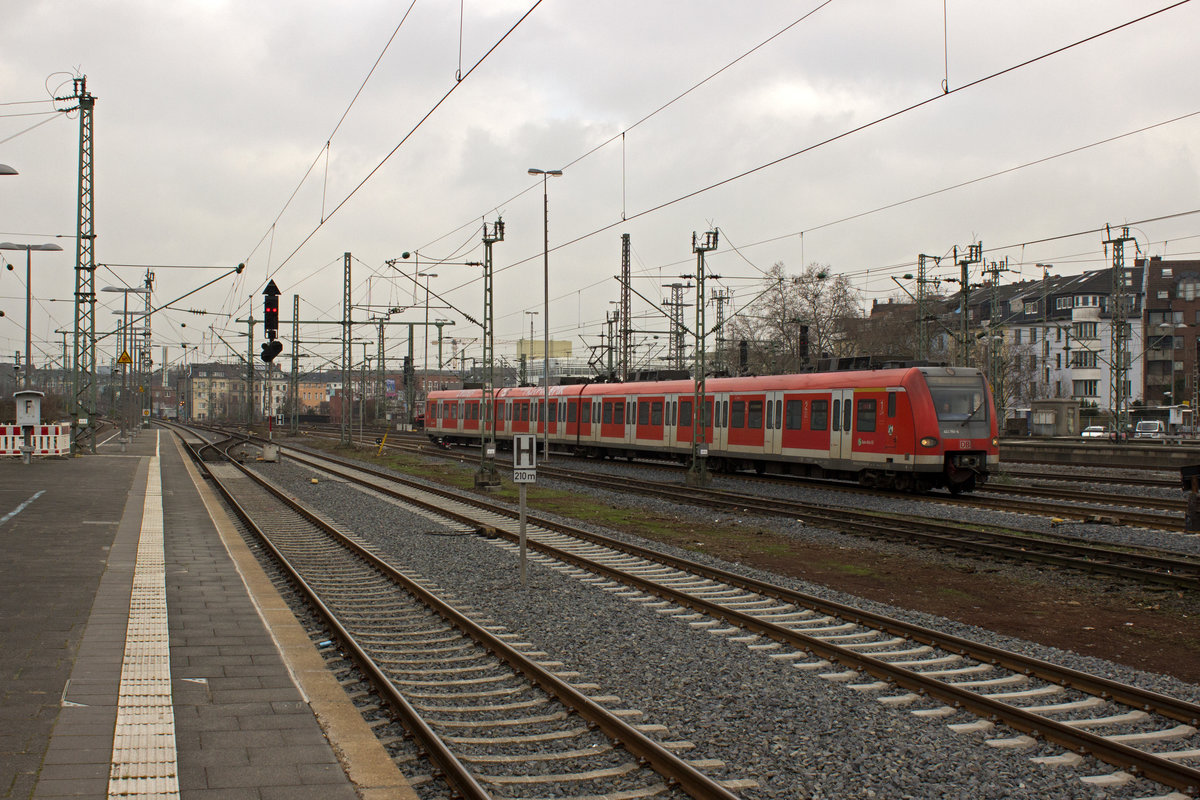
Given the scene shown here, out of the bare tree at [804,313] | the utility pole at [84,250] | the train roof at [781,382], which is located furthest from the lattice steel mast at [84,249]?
the bare tree at [804,313]

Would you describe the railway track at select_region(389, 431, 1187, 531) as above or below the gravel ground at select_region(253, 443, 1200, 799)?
above

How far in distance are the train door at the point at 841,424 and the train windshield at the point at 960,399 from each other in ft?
7.42

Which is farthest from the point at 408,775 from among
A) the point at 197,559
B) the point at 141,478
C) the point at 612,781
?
the point at 141,478

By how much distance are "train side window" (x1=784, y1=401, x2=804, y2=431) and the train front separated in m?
4.13

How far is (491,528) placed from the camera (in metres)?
16.8

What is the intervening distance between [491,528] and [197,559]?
5.03m

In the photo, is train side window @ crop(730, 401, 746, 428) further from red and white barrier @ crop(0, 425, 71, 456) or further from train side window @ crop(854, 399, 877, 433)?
red and white barrier @ crop(0, 425, 71, 456)

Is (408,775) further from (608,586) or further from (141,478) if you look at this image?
(141,478)

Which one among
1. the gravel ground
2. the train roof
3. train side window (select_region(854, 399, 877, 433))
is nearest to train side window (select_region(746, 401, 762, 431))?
the train roof

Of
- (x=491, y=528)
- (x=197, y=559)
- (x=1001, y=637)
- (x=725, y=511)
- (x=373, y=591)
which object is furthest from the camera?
(x=725, y=511)

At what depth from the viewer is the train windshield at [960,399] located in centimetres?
2227

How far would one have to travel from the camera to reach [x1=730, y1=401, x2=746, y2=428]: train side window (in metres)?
28.7

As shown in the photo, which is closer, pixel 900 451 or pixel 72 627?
pixel 72 627

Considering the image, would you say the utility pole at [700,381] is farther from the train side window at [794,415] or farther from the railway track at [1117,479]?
the railway track at [1117,479]
